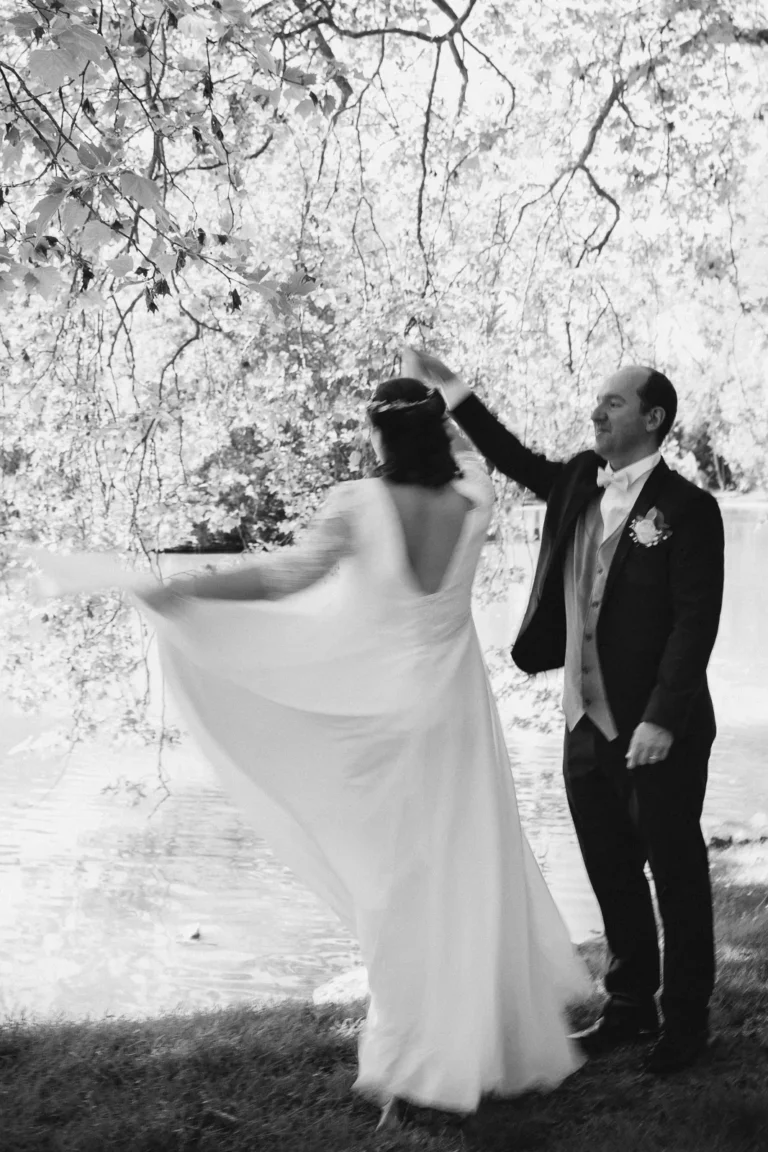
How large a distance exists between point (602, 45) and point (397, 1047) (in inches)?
279

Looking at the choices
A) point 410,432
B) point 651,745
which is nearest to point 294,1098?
point 651,745

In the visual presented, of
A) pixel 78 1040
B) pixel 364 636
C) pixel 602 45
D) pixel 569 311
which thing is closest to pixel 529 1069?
pixel 364 636

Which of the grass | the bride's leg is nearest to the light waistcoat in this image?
the grass

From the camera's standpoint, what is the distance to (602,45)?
8.13 metres

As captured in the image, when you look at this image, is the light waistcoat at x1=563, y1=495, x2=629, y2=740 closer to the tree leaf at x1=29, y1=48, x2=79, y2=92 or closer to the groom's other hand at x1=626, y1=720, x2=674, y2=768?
the groom's other hand at x1=626, y1=720, x2=674, y2=768

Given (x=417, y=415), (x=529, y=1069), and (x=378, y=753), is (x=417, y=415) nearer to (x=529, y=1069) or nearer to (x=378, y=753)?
(x=378, y=753)

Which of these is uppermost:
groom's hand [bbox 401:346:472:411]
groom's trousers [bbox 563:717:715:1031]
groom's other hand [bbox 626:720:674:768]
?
groom's hand [bbox 401:346:472:411]

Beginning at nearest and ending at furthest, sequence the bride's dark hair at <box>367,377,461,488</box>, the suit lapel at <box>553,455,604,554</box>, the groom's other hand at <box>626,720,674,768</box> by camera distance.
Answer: the bride's dark hair at <box>367,377,461,488</box>
the groom's other hand at <box>626,720,674,768</box>
the suit lapel at <box>553,455,604,554</box>

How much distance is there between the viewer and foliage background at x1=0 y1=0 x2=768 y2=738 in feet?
25.4

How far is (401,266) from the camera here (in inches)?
372

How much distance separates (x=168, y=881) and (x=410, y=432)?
6.82 metres

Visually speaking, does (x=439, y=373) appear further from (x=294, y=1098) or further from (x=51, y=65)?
(x=294, y=1098)

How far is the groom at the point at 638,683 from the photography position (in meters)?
3.46

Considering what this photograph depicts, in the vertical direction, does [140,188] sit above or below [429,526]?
above
